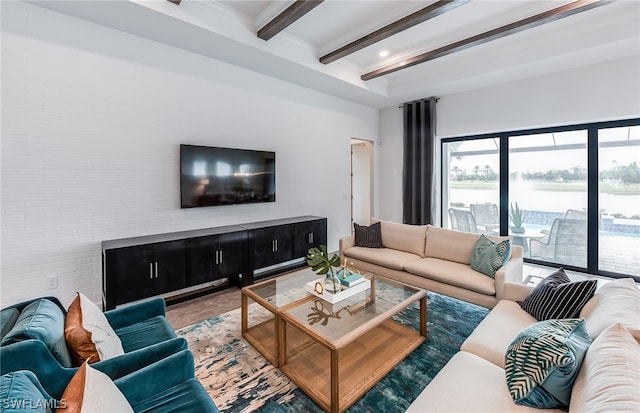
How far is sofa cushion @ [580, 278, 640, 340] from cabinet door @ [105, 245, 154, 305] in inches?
139

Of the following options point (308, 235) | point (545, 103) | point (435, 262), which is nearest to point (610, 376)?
point (435, 262)

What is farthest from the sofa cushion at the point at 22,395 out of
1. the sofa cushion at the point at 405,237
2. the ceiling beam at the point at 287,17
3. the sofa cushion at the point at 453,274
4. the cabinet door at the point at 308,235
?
the sofa cushion at the point at 405,237

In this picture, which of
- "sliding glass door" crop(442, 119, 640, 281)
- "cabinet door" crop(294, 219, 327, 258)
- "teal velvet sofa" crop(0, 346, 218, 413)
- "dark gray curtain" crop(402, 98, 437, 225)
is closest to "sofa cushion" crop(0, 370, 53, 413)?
"teal velvet sofa" crop(0, 346, 218, 413)

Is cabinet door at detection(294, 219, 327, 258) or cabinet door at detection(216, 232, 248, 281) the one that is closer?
cabinet door at detection(216, 232, 248, 281)

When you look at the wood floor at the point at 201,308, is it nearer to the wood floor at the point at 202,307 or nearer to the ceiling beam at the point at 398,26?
the wood floor at the point at 202,307

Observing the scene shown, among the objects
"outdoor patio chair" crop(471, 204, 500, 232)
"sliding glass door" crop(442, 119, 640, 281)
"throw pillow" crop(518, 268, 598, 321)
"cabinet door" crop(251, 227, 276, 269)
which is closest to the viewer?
"throw pillow" crop(518, 268, 598, 321)

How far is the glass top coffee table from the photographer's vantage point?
1861 millimetres

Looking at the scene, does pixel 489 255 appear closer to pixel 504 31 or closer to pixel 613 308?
pixel 613 308

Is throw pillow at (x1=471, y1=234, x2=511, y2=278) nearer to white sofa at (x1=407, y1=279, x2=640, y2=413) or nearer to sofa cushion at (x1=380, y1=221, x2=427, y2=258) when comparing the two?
sofa cushion at (x1=380, y1=221, x2=427, y2=258)

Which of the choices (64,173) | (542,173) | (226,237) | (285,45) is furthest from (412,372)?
(542,173)

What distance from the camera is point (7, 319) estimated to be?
4.74ft

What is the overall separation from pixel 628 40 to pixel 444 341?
158 inches

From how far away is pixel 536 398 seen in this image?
1251mm

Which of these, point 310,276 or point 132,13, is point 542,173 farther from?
point 132,13
